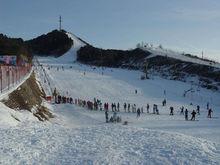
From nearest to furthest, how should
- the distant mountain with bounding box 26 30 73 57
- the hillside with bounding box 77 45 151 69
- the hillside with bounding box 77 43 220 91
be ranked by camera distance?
the hillside with bounding box 77 43 220 91 → the hillside with bounding box 77 45 151 69 → the distant mountain with bounding box 26 30 73 57

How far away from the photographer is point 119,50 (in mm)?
162000

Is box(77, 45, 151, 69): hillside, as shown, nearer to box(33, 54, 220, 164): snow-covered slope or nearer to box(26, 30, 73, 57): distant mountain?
box(26, 30, 73, 57): distant mountain

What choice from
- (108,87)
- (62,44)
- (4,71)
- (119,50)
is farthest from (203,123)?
(62,44)

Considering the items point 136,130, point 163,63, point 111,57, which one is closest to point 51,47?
point 111,57

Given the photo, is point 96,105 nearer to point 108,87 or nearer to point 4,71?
point 4,71

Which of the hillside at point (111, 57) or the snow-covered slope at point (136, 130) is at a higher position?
the hillside at point (111, 57)

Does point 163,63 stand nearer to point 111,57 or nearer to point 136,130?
point 111,57

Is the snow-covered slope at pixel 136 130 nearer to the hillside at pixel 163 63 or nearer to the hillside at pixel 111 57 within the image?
the hillside at pixel 163 63

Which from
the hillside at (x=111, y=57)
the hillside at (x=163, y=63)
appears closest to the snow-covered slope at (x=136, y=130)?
the hillside at (x=163, y=63)

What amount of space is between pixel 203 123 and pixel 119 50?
120 m

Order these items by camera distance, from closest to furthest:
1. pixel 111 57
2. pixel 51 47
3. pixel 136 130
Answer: pixel 136 130
pixel 111 57
pixel 51 47

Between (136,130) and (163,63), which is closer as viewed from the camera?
(136,130)

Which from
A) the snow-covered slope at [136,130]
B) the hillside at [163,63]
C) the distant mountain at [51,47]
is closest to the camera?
the snow-covered slope at [136,130]

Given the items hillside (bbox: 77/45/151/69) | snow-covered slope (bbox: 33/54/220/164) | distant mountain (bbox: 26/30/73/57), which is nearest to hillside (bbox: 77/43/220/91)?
hillside (bbox: 77/45/151/69)
